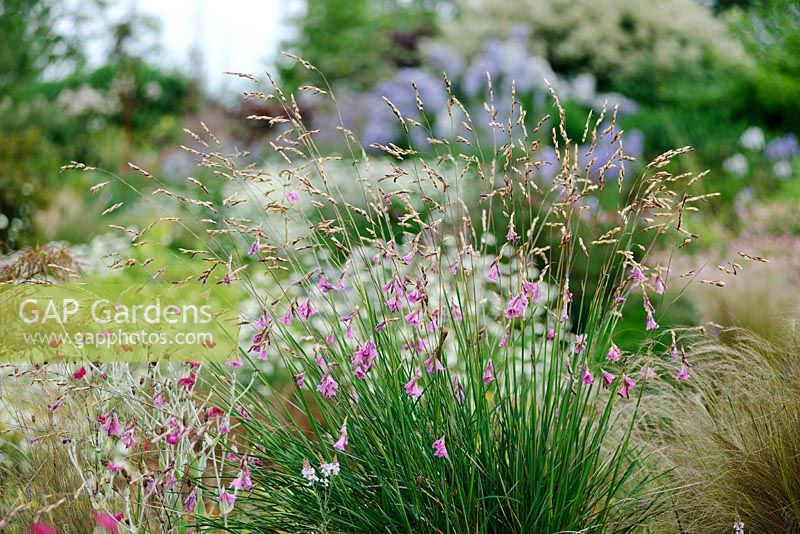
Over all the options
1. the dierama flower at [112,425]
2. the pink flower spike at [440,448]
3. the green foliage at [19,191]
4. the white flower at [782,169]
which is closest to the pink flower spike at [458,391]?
the pink flower spike at [440,448]

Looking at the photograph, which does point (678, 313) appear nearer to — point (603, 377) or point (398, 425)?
point (603, 377)

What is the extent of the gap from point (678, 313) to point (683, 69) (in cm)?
1412

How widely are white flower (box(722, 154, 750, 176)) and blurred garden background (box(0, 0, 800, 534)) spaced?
94 mm

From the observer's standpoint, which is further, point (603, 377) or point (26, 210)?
point (26, 210)

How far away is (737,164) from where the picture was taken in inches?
410

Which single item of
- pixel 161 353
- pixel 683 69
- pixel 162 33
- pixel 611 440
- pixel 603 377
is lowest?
pixel 162 33

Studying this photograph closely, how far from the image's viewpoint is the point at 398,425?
2613 mm

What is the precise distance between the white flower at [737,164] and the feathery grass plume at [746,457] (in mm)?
8117

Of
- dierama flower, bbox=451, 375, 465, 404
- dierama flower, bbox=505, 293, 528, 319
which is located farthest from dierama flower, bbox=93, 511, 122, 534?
dierama flower, bbox=505, 293, 528, 319

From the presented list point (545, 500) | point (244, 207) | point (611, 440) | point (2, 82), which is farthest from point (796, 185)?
point (2, 82)

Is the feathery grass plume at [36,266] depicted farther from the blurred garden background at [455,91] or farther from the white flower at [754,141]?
the white flower at [754,141]

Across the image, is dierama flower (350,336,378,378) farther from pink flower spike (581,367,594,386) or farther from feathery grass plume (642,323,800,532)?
feathery grass plume (642,323,800,532)

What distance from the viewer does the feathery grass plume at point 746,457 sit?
9.21ft

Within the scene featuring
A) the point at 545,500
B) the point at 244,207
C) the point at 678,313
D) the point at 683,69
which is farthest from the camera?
the point at 683,69
